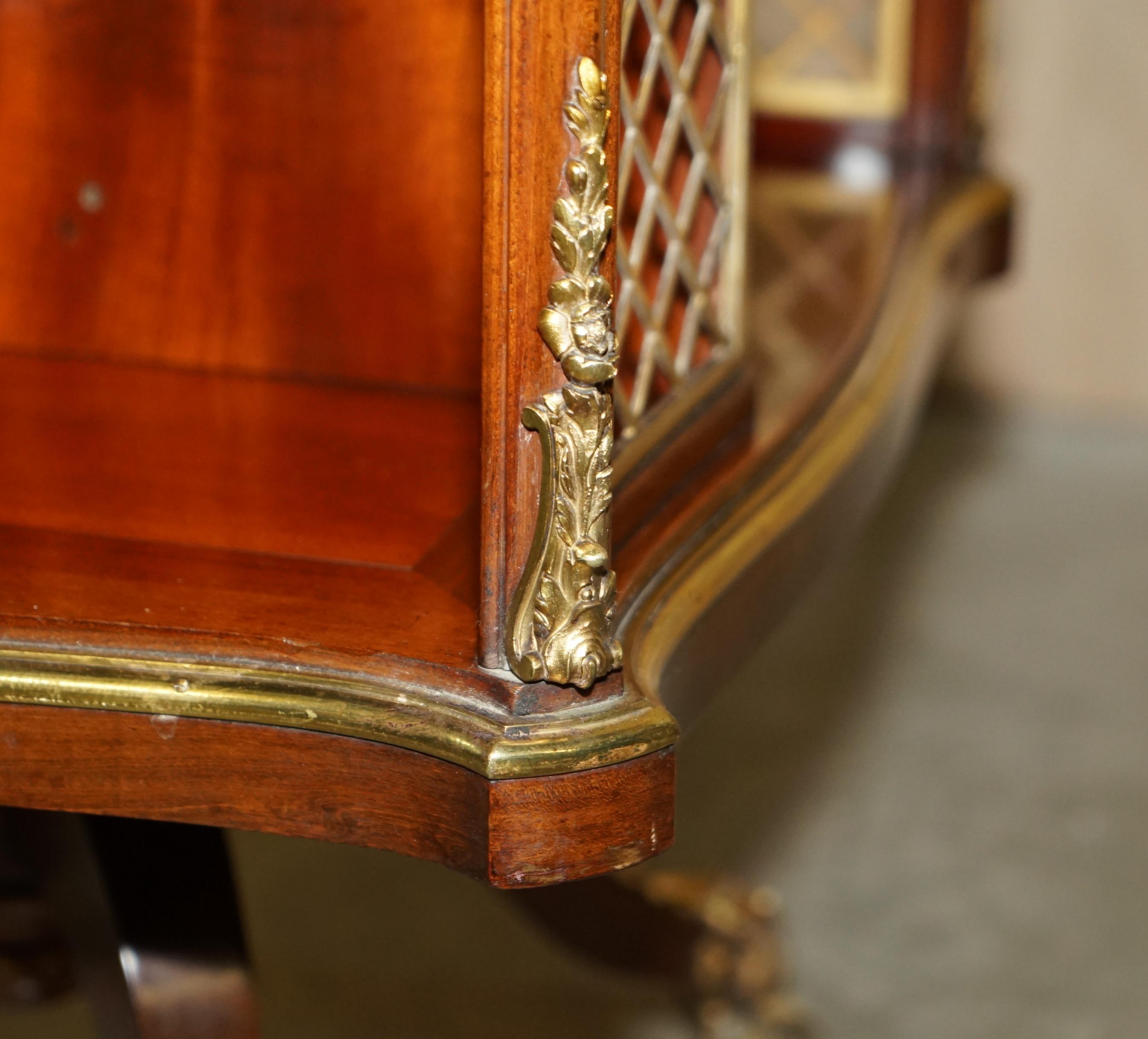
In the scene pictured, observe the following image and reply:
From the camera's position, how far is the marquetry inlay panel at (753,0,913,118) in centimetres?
209

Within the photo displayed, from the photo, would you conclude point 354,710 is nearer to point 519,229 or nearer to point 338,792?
point 338,792

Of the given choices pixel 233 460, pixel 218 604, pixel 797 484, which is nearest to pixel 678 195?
pixel 797 484

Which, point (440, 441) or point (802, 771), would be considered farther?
point (802, 771)

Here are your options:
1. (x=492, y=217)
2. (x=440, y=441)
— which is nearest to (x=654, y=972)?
(x=440, y=441)

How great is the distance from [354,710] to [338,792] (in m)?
0.04

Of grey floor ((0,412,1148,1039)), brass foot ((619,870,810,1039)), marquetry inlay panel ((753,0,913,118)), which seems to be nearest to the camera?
brass foot ((619,870,810,1039))

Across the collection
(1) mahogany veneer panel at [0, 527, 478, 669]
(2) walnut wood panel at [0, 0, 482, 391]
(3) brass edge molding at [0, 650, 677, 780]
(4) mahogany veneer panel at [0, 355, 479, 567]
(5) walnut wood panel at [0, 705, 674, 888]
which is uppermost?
(2) walnut wood panel at [0, 0, 482, 391]

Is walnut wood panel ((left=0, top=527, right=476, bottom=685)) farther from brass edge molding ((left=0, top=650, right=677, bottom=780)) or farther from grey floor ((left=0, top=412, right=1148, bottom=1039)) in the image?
grey floor ((left=0, top=412, right=1148, bottom=1039))

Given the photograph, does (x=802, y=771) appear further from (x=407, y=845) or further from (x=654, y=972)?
(x=407, y=845)

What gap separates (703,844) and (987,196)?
35.1 inches

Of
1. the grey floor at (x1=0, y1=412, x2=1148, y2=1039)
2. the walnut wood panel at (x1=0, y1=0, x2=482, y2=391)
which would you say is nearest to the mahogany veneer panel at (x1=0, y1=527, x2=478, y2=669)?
the walnut wood panel at (x1=0, y1=0, x2=482, y2=391)

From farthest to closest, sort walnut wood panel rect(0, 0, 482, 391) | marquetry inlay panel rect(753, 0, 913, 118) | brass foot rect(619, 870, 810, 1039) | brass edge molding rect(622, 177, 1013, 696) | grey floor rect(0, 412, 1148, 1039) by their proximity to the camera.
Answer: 1. marquetry inlay panel rect(753, 0, 913, 118)
2. grey floor rect(0, 412, 1148, 1039)
3. brass foot rect(619, 870, 810, 1039)
4. walnut wood panel rect(0, 0, 482, 391)
5. brass edge molding rect(622, 177, 1013, 696)

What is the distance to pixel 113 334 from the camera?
115 centimetres

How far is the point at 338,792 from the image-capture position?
726mm
